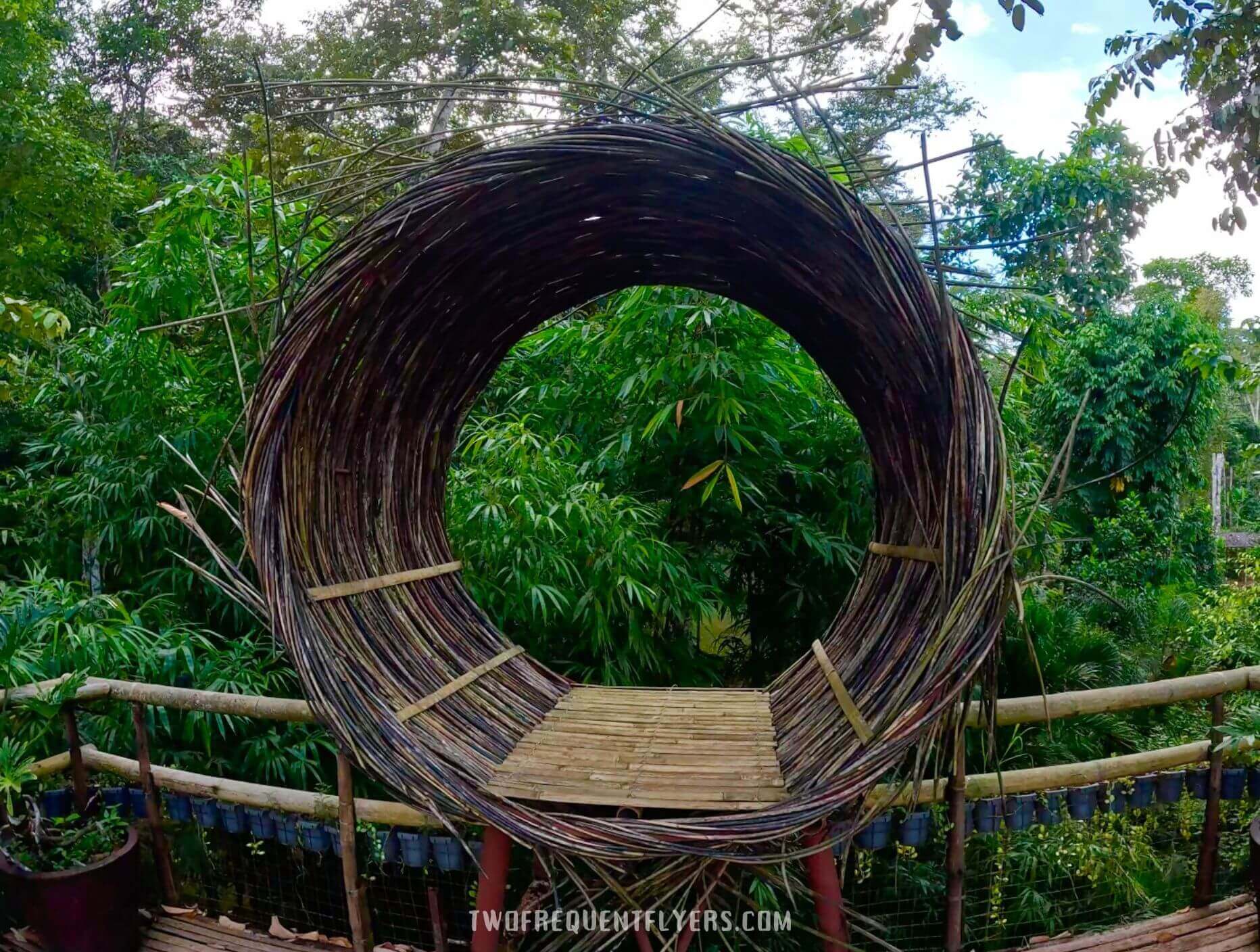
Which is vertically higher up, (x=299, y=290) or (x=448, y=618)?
(x=299, y=290)

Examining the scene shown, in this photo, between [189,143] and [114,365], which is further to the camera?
[189,143]

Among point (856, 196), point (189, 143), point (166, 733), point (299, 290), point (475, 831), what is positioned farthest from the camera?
point (189, 143)

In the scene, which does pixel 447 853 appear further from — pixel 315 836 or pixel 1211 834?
pixel 1211 834

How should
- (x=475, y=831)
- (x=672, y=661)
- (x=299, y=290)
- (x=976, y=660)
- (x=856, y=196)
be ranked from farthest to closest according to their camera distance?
(x=672, y=661) → (x=475, y=831) → (x=299, y=290) → (x=856, y=196) → (x=976, y=660)

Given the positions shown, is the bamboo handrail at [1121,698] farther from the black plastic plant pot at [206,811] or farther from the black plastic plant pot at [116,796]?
the black plastic plant pot at [116,796]

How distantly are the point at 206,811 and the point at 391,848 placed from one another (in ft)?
1.62

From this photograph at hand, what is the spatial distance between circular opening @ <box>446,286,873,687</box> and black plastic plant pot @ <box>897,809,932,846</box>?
0.71 metres

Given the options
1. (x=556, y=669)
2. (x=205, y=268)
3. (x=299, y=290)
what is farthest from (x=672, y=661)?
(x=205, y=268)

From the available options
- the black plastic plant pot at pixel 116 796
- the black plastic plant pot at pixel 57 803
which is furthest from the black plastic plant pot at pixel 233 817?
the black plastic plant pot at pixel 57 803

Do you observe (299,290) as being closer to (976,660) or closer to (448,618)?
(448,618)

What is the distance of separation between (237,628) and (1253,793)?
8.73 feet

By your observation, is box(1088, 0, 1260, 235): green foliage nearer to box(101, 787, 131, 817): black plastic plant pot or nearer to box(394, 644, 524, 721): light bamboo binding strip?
box(394, 644, 524, 721): light bamboo binding strip

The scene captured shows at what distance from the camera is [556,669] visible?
2.41 metres

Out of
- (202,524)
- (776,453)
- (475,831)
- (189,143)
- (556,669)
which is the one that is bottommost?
(475,831)
